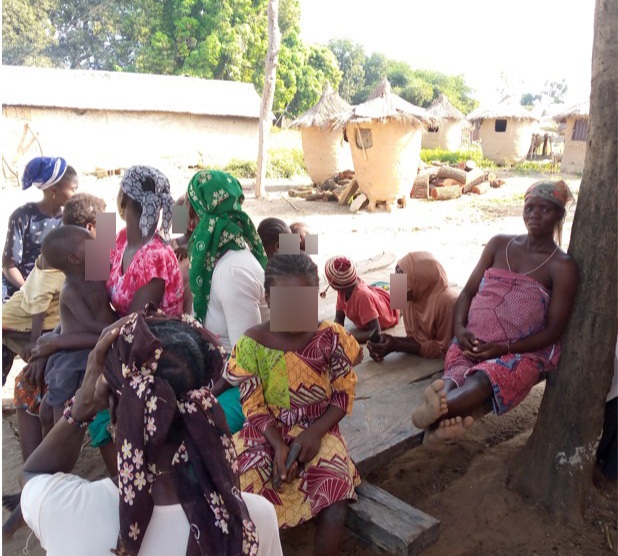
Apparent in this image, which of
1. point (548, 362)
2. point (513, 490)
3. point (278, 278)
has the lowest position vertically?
point (513, 490)

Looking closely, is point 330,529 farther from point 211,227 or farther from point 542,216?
point 542,216

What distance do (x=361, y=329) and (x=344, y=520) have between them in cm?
167

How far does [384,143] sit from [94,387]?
35.6ft

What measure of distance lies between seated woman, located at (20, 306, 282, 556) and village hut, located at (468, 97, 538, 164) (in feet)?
70.9

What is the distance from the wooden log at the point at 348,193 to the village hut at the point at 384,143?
42 cm

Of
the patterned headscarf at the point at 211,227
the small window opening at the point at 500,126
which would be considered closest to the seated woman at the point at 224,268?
the patterned headscarf at the point at 211,227

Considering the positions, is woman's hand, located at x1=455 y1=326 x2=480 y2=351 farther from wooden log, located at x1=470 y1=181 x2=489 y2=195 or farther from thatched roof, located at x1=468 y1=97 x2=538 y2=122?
thatched roof, located at x1=468 y1=97 x2=538 y2=122

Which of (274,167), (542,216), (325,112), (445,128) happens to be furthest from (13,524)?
(445,128)

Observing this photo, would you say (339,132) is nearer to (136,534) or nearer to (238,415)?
(238,415)

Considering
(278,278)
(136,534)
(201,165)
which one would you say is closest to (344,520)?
(278,278)

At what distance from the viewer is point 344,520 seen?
6.61ft

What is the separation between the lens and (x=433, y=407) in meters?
2.37

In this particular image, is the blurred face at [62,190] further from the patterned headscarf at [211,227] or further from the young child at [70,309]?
the patterned headscarf at [211,227]

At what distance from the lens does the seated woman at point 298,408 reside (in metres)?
1.98
